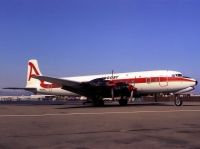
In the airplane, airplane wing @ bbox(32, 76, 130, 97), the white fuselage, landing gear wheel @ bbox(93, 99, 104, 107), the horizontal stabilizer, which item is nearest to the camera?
the white fuselage

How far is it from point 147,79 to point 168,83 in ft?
7.80

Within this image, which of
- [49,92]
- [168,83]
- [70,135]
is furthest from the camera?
[49,92]

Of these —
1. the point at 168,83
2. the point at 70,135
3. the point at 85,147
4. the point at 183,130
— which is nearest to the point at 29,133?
the point at 70,135

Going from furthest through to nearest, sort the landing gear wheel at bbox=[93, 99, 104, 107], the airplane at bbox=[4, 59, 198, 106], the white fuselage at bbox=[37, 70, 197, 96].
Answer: the landing gear wheel at bbox=[93, 99, 104, 107]
the airplane at bbox=[4, 59, 198, 106]
the white fuselage at bbox=[37, 70, 197, 96]

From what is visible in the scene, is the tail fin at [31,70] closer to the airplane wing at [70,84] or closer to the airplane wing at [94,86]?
the airplane wing at [70,84]

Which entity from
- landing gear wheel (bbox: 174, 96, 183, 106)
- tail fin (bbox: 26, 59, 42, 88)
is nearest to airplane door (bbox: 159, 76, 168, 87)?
landing gear wheel (bbox: 174, 96, 183, 106)

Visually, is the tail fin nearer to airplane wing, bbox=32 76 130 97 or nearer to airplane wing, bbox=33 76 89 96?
airplane wing, bbox=33 76 89 96

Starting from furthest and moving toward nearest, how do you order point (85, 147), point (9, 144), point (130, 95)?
point (130, 95) < point (9, 144) < point (85, 147)

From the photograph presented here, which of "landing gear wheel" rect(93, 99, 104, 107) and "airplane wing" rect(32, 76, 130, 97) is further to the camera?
"landing gear wheel" rect(93, 99, 104, 107)

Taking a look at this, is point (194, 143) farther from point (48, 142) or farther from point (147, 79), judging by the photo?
point (147, 79)

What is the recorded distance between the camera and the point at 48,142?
10.1 m

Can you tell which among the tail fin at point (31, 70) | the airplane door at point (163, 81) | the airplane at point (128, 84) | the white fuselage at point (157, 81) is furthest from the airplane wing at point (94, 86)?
the tail fin at point (31, 70)

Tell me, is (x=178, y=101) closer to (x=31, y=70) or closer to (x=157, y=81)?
(x=157, y=81)

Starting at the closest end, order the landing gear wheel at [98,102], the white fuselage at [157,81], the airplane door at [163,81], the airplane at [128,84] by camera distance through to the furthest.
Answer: the white fuselage at [157,81]
the airplane at [128,84]
the airplane door at [163,81]
the landing gear wheel at [98,102]
